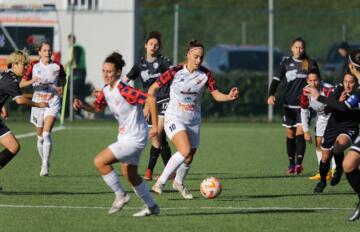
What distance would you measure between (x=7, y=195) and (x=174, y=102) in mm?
2372

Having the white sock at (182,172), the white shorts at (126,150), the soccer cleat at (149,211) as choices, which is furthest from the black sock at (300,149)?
the white shorts at (126,150)

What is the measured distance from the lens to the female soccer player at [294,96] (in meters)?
17.3

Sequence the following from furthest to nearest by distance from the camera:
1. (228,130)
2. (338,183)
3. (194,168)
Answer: (228,130), (194,168), (338,183)

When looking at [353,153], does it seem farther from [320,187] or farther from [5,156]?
[5,156]

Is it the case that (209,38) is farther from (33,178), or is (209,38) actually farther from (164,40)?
(33,178)

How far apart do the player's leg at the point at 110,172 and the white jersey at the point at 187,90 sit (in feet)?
6.56

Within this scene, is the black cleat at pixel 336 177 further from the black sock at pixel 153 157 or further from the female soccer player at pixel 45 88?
the female soccer player at pixel 45 88

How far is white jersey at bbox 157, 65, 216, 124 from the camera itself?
13.4 m

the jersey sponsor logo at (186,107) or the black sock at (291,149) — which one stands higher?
the jersey sponsor logo at (186,107)

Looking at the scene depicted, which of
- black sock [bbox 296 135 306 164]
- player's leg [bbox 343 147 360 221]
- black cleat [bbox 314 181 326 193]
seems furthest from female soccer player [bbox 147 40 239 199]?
black sock [bbox 296 135 306 164]

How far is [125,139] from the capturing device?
11523 mm

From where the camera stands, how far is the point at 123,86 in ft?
38.2

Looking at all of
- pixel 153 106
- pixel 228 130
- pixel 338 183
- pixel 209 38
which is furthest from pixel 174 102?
pixel 209 38

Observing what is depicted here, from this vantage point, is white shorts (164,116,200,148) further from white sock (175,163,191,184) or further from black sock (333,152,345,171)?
black sock (333,152,345,171)
